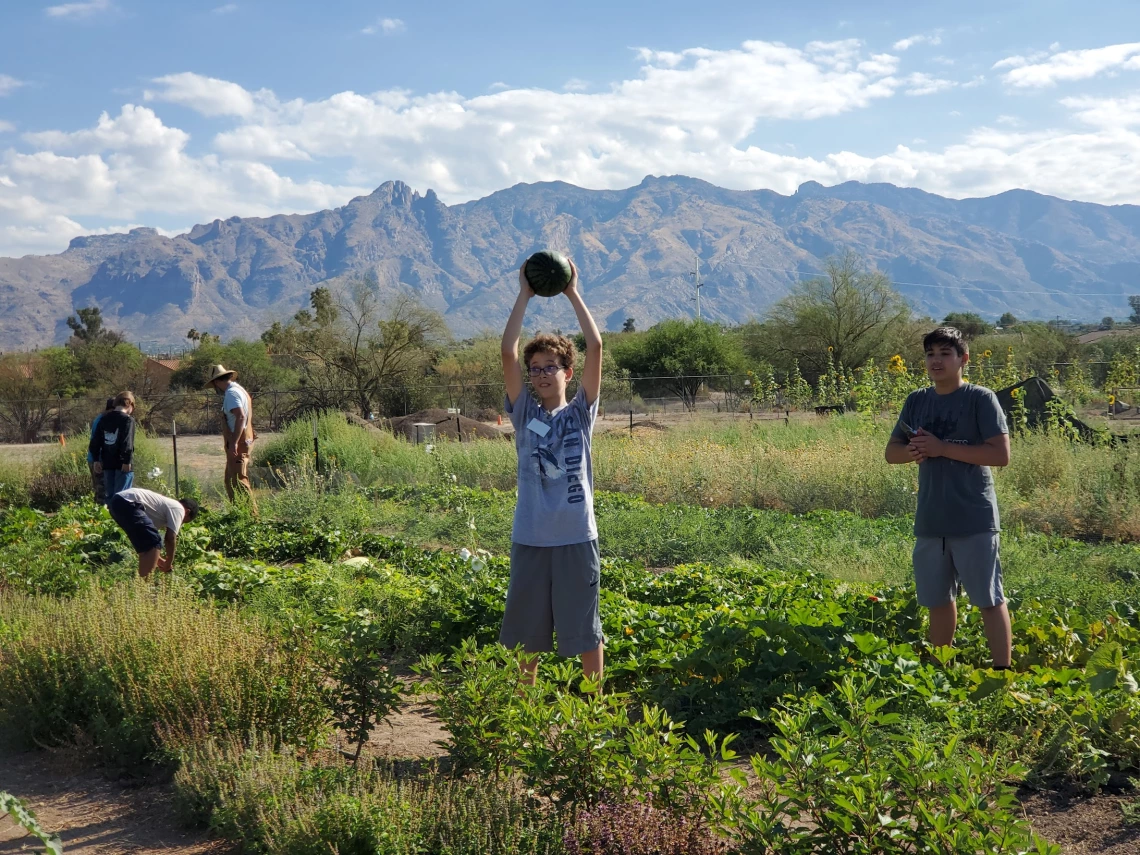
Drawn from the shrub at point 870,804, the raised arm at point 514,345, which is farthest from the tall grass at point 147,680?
the shrub at point 870,804

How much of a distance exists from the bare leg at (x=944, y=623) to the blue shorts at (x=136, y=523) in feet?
17.0

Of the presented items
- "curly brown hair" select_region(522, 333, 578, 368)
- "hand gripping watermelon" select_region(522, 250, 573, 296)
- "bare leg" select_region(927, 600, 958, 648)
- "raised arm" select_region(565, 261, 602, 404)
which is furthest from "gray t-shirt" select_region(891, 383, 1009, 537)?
"hand gripping watermelon" select_region(522, 250, 573, 296)

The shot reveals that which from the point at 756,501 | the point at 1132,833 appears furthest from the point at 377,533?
the point at 1132,833

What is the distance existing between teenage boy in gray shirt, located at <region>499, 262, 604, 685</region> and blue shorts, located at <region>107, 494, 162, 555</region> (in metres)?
3.76

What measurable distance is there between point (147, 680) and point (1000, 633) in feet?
12.6

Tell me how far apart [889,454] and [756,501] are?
683 centimetres

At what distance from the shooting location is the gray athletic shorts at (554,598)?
13.0 ft

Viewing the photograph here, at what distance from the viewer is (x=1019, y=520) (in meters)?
9.53

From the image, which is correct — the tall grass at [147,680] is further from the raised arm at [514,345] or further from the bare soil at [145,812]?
the raised arm at [514,345]

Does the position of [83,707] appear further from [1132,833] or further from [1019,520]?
[1019,520]

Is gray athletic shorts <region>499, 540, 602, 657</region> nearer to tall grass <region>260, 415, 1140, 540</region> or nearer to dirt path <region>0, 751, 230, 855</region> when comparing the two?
dirt path <region>0, 751, 230, 855</region>

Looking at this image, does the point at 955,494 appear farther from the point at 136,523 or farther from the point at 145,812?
the point at 136,523

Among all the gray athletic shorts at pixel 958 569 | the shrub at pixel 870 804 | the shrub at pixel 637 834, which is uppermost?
the gray athletic shorts at pixel 958 569

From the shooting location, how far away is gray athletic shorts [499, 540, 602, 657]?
13.0ft
